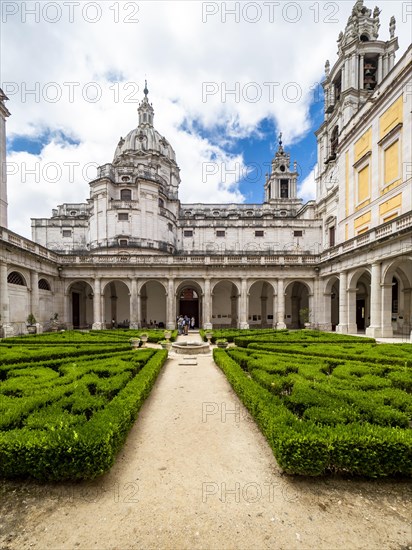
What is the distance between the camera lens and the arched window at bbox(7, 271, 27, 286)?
20.2 meters

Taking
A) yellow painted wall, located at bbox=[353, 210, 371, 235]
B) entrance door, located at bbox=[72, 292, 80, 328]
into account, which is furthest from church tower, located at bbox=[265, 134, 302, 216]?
entrance door, located at bbox=[72, 292, 80, 328]

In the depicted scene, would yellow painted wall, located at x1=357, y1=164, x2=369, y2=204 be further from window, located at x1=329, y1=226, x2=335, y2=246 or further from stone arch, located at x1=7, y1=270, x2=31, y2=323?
stone arch, located at x1=7, y1=270, x2=31, y2=323

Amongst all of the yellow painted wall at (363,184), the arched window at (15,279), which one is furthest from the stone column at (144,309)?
the yellow painted wall at (363,184)

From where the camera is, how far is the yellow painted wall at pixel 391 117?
2063 cm

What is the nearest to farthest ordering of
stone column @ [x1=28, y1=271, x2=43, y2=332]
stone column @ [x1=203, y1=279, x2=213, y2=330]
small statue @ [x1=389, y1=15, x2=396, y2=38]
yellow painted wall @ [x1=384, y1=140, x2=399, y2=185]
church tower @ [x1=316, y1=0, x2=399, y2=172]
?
yellow painted wall @ [x1=384, y1=140, x2=399, y2=185], stone column @ [x1=28, y1=271, x2=43, y2=332], stone column @ [x1=203, y1=279, x2=213, y2=330], church tower @ [x1=316, y1=0, x2=399, y2=172], small statue @ [x1=389, y1=15, x2=396, y2=38]

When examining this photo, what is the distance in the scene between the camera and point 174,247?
3922cm

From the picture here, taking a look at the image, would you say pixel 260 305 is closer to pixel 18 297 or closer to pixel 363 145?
pixel 363 145

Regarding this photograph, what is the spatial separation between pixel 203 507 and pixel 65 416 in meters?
3.13

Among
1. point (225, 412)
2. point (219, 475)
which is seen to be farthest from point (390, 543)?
point (225, 412)

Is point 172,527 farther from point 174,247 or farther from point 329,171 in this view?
point 329,171

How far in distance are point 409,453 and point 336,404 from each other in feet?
5.56

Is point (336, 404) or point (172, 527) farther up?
point (336, 404)

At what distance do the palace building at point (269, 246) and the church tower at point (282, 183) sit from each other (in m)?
13.0

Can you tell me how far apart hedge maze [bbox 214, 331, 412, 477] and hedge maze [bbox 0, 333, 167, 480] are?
9.70 ft
